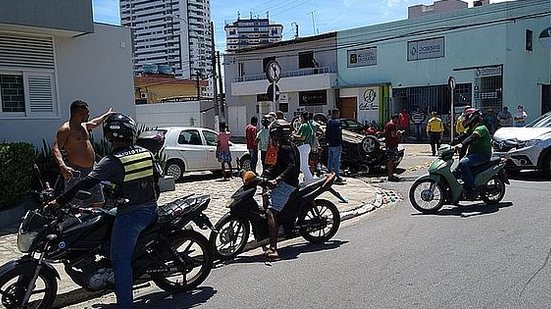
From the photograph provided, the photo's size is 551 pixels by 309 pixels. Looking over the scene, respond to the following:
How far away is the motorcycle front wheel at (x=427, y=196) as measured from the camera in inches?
355

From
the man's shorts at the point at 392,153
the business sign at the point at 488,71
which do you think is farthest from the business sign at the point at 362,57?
the man's shorts at the point at 392,153

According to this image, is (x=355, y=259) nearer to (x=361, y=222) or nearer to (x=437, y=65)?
(x=361, y=222)

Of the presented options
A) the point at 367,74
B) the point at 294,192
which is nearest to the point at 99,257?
the point at 294,192

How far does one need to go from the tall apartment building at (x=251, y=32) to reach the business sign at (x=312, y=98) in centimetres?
1786

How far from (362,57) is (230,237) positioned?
29322mm

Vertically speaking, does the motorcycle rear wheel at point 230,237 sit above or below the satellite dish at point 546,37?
below

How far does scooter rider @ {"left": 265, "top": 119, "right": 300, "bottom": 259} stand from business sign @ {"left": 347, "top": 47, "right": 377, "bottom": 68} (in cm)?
2812

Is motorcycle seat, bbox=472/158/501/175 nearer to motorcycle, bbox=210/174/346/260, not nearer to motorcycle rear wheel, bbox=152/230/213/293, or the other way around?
motorcycle, bbox=210/174/346/260

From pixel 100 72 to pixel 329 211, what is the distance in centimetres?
729

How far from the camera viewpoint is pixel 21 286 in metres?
4.63

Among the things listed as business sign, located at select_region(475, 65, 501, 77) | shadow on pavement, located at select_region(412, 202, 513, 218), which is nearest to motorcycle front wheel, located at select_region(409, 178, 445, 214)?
shadow on pavement, located at select_region(412, 202, 513, 218)

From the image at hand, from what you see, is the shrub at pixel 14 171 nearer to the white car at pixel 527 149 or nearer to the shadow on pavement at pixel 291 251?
the shadow on pavement at pixel 291 251

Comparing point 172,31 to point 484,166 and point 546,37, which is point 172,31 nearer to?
point 546,37

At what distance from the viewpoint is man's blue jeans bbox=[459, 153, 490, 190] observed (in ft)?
29.9
